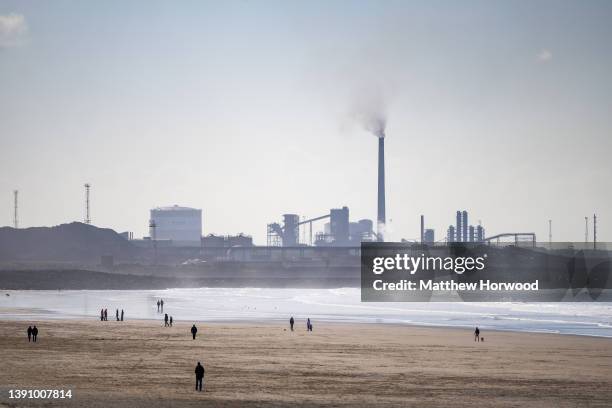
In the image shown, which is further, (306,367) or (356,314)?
Result: (356,314)

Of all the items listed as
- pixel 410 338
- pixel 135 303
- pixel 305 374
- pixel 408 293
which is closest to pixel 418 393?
pixel 305 374

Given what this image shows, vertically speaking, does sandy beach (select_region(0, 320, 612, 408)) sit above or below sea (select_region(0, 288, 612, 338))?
above

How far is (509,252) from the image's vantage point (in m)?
185

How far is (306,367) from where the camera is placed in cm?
4425

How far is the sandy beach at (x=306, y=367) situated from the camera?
115 feet

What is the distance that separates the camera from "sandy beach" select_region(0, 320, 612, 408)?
35.1 metres

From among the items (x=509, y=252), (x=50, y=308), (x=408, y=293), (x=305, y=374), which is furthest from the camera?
(x=509, y=252)

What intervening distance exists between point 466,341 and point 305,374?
21471 mm

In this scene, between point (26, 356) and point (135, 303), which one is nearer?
point (26, 356)

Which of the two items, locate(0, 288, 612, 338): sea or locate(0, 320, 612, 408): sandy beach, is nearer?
locate(0, 320, 612, 408): sandy beach

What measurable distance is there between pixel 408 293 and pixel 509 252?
48540mm

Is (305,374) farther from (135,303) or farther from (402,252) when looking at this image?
(402,252)

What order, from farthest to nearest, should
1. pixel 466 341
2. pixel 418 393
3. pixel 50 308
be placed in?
pixel 50 308
pixel 466 341
pixel 418 393

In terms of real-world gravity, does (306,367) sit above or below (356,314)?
above
